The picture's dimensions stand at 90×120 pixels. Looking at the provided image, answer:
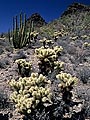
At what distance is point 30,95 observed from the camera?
21.9 ft

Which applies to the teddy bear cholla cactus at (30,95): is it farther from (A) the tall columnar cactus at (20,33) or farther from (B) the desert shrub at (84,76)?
(A) the tall columnar cactus at (20,33)

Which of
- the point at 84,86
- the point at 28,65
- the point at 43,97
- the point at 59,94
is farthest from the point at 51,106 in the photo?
the point at 28,65

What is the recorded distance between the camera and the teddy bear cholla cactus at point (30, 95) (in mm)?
6184

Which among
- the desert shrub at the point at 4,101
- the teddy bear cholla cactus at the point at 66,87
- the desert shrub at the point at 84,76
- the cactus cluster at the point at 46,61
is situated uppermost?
the cactus cluster at the point at 46,61

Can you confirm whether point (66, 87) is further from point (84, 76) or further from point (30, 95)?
point (84, 76)

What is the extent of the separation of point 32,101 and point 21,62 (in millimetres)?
A: 3606

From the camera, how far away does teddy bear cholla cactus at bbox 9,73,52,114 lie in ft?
20.3

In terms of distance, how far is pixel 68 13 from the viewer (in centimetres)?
4297

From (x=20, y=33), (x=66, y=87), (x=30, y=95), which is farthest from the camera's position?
(x=20, y=33)

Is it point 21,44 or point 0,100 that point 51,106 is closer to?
point 0,100

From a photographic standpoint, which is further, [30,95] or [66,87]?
[66,87]

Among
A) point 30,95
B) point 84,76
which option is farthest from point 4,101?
point 84,76

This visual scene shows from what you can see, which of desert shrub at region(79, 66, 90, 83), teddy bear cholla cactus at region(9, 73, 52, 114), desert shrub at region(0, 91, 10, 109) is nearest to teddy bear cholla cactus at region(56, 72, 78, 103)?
teddy bear cholla cactus at region(9, 73, 52, 114)

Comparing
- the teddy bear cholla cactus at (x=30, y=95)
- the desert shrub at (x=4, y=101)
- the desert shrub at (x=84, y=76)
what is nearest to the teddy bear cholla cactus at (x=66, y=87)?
the teddy bear cholla cactus at (x=30, y=95)
